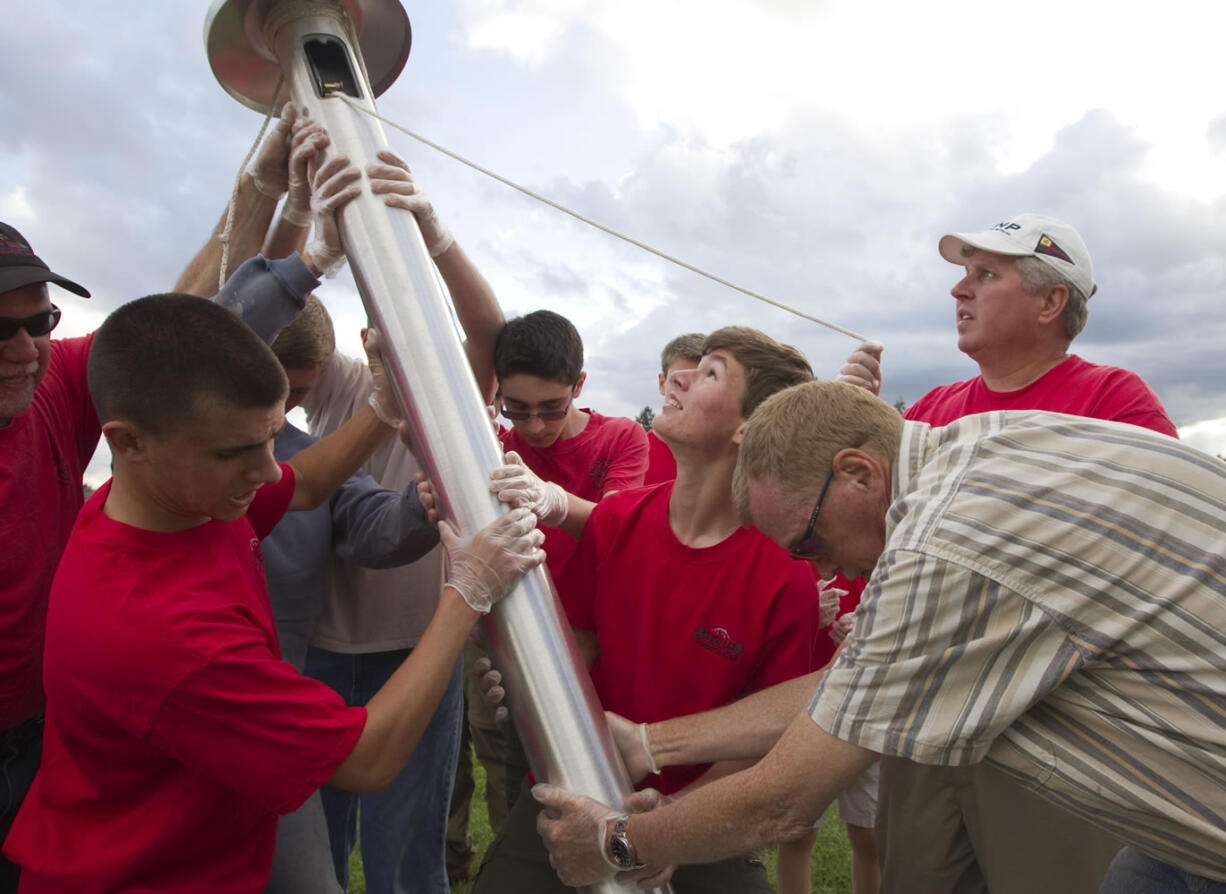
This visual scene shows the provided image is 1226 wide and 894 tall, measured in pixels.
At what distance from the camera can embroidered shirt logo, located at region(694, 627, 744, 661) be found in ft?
9.16

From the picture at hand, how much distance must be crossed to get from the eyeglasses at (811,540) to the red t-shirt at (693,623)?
0.38 meters

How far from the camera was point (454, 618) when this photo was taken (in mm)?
2377

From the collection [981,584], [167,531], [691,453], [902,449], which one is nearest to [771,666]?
[691,453]

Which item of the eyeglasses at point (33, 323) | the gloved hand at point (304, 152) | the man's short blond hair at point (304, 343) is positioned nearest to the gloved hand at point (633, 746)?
the man's short blond hair at point (304, 343)

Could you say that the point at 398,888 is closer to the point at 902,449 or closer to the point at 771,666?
the point at 771,666

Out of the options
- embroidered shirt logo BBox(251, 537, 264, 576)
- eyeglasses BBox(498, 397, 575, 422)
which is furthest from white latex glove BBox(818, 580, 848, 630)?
embroidered shirt logo BBox(251, 537, 264, 576)

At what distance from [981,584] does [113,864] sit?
2208 mm

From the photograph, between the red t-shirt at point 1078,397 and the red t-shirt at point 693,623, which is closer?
the red t-shirt at point 693,623

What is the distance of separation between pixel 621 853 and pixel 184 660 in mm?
1244

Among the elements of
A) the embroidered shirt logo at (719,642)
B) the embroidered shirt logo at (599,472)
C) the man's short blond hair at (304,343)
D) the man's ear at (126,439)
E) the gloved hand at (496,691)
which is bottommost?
the gloved hand at (496,691)

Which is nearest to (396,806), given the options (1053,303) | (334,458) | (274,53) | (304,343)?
(334,458)

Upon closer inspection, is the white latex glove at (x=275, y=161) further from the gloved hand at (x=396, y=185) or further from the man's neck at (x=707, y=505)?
the man's neck at (x=707, y=505)

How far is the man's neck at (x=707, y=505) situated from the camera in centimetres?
299

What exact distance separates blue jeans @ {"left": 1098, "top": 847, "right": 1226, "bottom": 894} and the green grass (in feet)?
9.87
